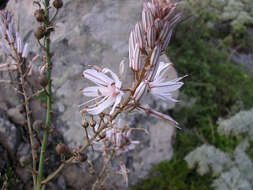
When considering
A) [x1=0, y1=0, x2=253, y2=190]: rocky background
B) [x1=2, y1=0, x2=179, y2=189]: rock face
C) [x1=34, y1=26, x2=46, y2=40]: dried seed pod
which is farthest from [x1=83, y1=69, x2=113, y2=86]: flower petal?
[x1=2, y1=0, x2=179, y2=189]: rock face

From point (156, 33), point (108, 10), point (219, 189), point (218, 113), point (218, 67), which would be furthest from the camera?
point (218, 67)

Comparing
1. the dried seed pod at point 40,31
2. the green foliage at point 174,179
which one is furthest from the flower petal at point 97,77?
the green foliage at point 174,179

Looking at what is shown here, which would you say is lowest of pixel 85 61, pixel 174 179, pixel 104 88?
pixel 174 179

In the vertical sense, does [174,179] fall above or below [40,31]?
below

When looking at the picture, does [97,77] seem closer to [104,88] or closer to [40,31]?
[104,88]

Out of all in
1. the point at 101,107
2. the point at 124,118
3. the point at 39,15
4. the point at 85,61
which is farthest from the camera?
the point at 85,61

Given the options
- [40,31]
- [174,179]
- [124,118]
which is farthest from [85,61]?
[174,179]

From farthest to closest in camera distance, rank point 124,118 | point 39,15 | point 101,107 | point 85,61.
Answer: point 85,61 < point 124,118 < point 39,15 < point 101,107

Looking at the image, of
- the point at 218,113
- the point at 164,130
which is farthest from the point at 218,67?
the point at 164,130

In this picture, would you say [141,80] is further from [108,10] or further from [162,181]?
[108,10]
